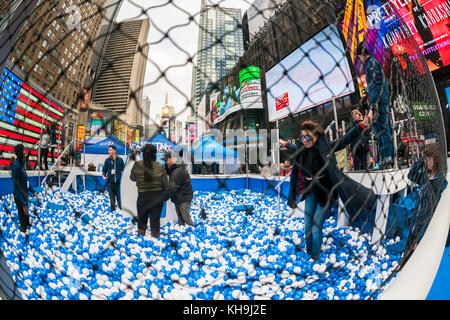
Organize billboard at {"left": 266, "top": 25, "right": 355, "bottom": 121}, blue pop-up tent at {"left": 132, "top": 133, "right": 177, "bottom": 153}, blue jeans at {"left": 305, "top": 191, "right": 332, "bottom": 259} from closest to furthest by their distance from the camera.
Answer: blue pop-up tent at {"left": 132, "top": 133, "right": 177, "bottom": 153}, billboard at {"left": 266, "top": 25, "right": 355, "bottom": 121}, blue jeans at {"left": 305, "top": 191, "right": 332, "bottom": 259}

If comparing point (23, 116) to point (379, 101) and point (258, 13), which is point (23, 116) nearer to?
point (258, 13)

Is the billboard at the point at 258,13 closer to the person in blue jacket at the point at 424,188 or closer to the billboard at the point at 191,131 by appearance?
the billboard at the point at 191,131

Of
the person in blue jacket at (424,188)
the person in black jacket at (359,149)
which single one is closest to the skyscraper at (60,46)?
the person in black jacket at (359,149)

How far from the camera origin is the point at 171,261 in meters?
0.66

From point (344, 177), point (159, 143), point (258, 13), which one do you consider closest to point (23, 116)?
point (159, 143)

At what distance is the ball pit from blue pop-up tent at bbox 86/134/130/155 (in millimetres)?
150

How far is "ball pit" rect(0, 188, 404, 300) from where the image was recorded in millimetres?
513

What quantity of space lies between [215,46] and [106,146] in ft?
0.93

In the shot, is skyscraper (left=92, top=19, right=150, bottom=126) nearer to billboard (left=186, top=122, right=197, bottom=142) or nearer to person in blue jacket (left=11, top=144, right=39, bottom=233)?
billboard (left=186, top=122, right=197, bottom=142)

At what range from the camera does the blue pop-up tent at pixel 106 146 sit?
35cm

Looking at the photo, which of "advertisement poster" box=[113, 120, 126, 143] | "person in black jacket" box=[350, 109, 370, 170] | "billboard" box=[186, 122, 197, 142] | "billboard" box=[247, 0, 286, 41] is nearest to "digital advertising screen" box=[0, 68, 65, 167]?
"advertisement poster" box=[113, 120, 126, 143]
